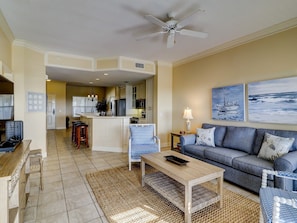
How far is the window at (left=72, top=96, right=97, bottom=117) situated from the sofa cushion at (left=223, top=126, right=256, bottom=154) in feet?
29.8

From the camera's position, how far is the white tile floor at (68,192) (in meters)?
2.05

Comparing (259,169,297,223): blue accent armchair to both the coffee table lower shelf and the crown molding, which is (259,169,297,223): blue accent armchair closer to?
the coffee table lower shelf

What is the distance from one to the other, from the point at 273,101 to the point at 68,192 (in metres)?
3.96

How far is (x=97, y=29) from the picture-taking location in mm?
3240

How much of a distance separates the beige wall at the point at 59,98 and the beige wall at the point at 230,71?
723 centimetres

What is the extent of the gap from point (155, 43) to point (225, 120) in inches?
98.1

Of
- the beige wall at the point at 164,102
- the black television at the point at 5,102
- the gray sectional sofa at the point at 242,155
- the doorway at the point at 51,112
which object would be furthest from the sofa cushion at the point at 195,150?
the doorway at the point at 51,112

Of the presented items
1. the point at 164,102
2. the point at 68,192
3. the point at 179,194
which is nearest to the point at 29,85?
the point at 68,192

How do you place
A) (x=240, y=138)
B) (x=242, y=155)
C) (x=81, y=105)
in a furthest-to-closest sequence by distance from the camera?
(x=81, y=105), (x=240, y=138), (x=242, y=155)

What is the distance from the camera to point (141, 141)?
3906 mm

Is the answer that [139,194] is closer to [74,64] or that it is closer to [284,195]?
[284,195]

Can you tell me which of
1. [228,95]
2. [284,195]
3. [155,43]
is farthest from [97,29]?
[284,195]

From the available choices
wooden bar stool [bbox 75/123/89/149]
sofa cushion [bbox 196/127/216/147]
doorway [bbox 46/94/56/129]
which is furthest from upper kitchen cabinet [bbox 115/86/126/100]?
sofa cushion [bbox 196/127/216/147]

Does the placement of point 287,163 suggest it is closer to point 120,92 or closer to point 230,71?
point 230,71
